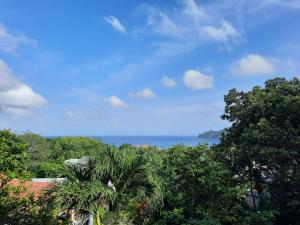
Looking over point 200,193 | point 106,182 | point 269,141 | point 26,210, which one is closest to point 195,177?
point 200,193

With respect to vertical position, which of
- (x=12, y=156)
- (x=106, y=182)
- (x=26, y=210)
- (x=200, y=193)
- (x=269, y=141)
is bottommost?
(x=200, y=193)

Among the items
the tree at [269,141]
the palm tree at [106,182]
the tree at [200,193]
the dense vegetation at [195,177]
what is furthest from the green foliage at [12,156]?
the tree at [269,141]

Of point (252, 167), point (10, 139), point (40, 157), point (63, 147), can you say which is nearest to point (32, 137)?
point (40, 157)

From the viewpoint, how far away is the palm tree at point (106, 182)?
7.84m

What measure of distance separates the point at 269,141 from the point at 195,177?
3584 mm

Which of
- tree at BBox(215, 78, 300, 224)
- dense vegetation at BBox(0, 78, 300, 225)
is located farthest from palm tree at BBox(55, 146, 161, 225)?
tree at BBox(215, 78, 300, 224)

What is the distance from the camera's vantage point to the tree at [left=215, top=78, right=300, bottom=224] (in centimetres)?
1527

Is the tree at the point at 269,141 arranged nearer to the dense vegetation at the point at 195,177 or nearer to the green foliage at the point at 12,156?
the dense vegetation at the point at 195,177

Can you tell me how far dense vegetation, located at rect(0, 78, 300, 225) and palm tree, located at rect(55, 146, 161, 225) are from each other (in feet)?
0.06

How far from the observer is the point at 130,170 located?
8.26 metres

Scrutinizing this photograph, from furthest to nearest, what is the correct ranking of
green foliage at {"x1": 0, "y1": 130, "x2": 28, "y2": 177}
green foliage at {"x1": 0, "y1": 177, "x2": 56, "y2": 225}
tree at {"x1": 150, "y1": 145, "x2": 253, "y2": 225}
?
1. tree at {"x1": 150, "y1": 145, "x2": 253, "y2": 225}
2. green foliage at {"x1": 0, "y1": 130, "x2": 28, "y2": 177}
3. green foliage at {"x1": 0, "y1": 177, "x2": 56, "y2": 225}

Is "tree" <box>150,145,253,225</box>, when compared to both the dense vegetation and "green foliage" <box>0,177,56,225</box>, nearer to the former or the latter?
the dense vegetation

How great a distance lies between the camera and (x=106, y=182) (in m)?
Answer: 8.19

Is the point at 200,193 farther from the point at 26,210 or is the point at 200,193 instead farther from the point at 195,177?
the point at 26,210
